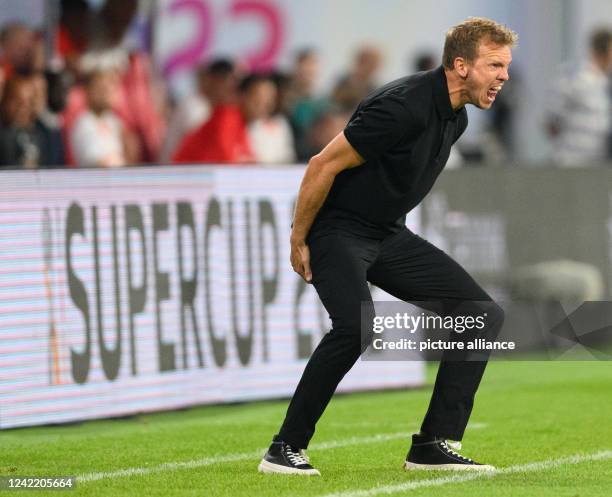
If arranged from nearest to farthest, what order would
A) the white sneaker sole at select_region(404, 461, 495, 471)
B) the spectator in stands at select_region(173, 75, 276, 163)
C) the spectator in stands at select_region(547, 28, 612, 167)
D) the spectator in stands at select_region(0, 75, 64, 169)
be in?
the white sneaker sole at select_region(404, 461, 495, 471) < the spectator in stands at select_region(0, 75, 64, 169) < the spectator in stands at select_region(173, 75, 276, 163) < the spectator in stands at select_region(547, 28, 612, 167)

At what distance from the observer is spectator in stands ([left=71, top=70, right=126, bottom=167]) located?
13.3 meters

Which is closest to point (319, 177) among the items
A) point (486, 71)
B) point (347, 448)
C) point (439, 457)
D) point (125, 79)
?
point (486, 71)

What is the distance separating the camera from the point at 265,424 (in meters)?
10.0

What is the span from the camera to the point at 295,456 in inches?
304

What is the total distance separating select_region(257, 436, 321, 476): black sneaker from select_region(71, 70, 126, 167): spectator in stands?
19.2ft

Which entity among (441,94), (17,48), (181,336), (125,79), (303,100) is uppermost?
(441,94)

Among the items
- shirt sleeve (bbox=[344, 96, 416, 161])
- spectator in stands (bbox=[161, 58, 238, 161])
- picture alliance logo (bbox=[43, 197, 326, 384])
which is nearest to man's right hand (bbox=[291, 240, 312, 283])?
shirt sleeve (bbox=[344, 96, 416, 161])

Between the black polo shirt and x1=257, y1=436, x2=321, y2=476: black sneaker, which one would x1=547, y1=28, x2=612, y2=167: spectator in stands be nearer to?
the black polo shirt

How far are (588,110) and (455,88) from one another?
375 inches

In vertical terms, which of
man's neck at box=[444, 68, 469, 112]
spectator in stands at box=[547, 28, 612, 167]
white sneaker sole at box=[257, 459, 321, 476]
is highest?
man's neck at box=[444, 68, 469, 112]

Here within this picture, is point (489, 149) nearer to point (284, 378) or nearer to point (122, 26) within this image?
point (122, 26)

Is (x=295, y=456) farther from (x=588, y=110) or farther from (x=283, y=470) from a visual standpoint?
(x=588, y=110)

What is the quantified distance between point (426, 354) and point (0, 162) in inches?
196

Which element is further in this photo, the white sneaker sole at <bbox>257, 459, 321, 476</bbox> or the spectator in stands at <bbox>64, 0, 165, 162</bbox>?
the spectator in stands at <bbox>64, 0, 165, 162</bbox>
